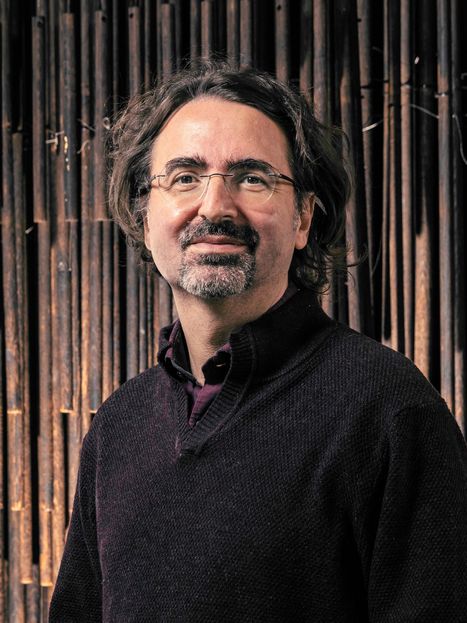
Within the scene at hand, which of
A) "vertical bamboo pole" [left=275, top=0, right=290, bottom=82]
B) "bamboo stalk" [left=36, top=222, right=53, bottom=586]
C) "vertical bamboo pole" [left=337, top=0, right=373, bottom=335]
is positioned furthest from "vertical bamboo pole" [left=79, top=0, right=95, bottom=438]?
"vertical bamboo pole" [left=337, top=0, right=373, bottom=335]

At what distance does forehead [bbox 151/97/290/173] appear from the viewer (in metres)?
1.39

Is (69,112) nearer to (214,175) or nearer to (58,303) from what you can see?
(58,303)

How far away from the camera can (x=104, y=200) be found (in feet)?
7.59

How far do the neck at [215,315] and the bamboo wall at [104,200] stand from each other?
69 centimetres

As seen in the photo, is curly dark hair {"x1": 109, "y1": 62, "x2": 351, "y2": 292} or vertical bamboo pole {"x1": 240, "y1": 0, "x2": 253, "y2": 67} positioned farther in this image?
vertical bamboo pole {"x1": 240, "y1": 0, "x2": 253, "y2": 67}

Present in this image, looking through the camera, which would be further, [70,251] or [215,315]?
[70,251]

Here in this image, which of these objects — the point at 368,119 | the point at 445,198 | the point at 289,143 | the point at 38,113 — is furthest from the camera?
the point at 38,113

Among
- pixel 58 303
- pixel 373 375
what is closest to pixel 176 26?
pixel 58 303

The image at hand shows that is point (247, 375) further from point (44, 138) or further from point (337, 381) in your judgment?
point (44, 138)

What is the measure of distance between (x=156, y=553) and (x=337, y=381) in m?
0.34

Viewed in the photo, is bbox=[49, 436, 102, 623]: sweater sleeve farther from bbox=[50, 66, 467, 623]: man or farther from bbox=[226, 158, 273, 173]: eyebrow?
bbox=[226, 158, 273, 173]: eyebrow

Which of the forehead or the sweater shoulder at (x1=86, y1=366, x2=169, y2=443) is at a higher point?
the forehead

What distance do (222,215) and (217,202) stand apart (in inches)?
0.8

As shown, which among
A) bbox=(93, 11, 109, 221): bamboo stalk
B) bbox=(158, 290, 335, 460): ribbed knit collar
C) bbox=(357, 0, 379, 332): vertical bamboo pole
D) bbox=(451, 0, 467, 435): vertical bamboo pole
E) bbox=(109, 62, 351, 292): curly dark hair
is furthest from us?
bbox=(93, 11, 109, 221): bamboo stalk
